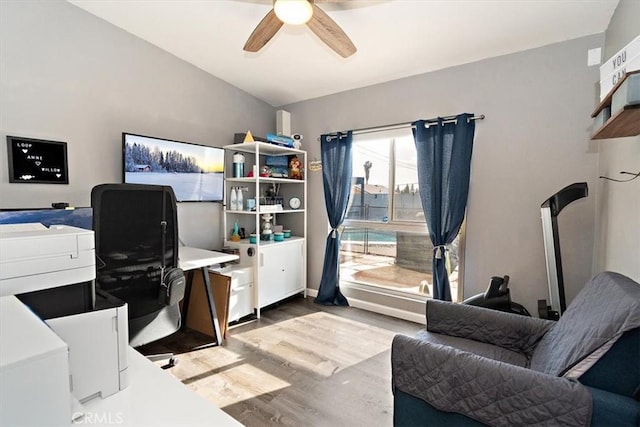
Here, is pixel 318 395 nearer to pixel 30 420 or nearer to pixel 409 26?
pixel 30 420

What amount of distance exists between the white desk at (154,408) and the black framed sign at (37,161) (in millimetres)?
2068

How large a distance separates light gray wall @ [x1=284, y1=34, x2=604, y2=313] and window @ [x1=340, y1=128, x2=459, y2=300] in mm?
353

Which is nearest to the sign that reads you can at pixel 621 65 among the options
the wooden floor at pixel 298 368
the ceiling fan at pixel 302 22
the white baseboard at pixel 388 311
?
the ceiling fan at pixel 302 22

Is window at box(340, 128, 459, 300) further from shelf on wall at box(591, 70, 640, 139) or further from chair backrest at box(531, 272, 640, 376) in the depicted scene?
shelf on wall at box(591, 70, 640, 139)

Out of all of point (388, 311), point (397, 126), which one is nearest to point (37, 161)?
point (397, 126)

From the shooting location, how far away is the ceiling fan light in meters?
1.50

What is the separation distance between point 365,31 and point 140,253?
2251 mm

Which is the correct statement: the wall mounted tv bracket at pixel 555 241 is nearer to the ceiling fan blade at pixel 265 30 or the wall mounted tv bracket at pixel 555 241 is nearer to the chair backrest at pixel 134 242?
the ceiling fan blade at pixel 265 30

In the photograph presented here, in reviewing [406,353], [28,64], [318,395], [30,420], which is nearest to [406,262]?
[318,395]

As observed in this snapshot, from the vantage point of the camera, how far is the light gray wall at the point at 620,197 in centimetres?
151

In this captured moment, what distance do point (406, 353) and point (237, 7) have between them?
2.46 m

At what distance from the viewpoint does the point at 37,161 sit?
86.0 inches

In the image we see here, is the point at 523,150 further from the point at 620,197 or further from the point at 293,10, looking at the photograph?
the point at 293,10

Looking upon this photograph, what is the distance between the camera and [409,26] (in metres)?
2.25
